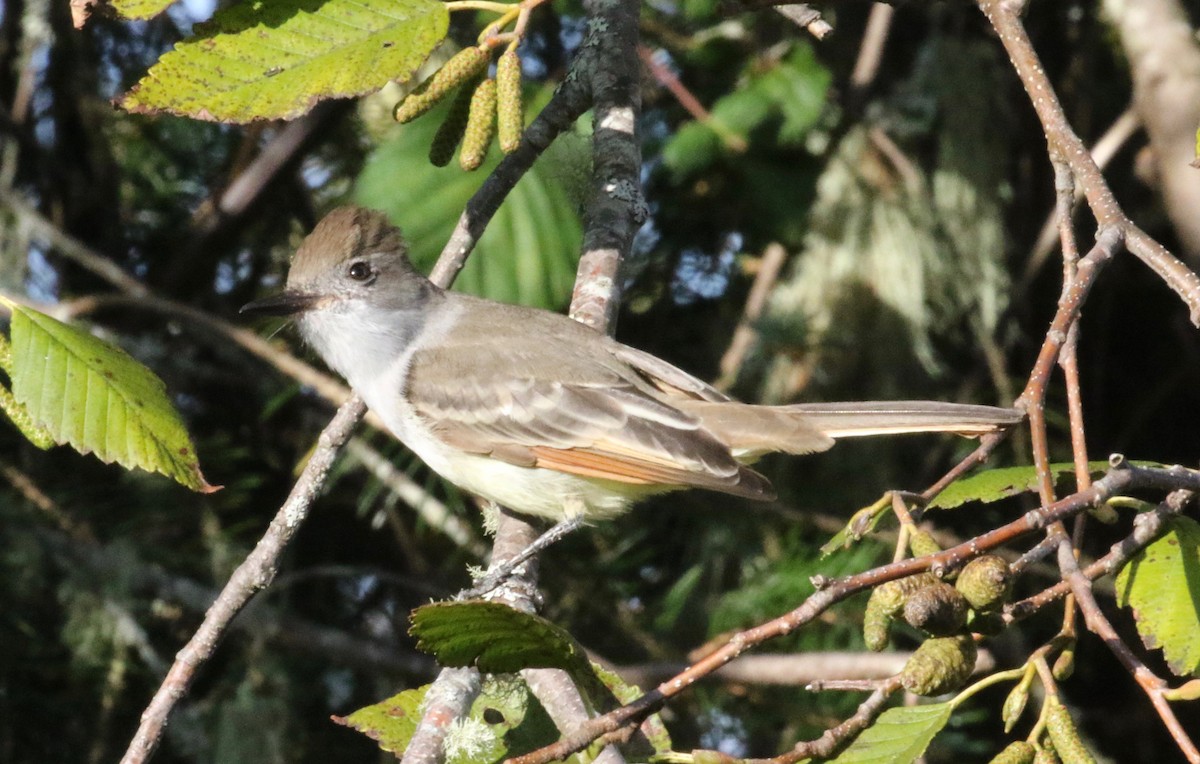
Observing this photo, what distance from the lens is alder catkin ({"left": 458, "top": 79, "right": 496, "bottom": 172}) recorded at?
2.64 m

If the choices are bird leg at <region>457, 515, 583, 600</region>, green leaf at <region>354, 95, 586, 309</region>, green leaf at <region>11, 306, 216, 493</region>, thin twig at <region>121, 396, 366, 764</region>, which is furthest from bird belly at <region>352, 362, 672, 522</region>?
green leaf at <region>11, 306, 216, 493</region>

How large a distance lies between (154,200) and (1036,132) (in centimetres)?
358

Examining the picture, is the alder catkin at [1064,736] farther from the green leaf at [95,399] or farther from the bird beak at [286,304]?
the bird beak at [286,304]

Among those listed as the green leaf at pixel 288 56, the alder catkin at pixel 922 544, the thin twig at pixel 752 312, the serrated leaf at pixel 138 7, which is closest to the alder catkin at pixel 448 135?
the green leaf at pixel 288 56

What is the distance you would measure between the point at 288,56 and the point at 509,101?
0.41 m

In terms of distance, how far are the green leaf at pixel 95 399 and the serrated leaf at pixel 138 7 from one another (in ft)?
1.71

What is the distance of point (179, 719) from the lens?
15.5ft

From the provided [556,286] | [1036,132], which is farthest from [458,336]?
[1036,132]

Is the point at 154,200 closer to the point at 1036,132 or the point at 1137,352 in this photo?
the point at 1036,132

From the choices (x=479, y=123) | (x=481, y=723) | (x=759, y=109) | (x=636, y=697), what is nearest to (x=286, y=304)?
(x=479, y=123)

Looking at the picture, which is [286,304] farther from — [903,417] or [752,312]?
[752,312]

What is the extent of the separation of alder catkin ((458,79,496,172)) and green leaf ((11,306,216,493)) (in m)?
0.72

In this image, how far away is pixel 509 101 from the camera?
8.58ft

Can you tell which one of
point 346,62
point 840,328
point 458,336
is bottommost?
point 346,62
